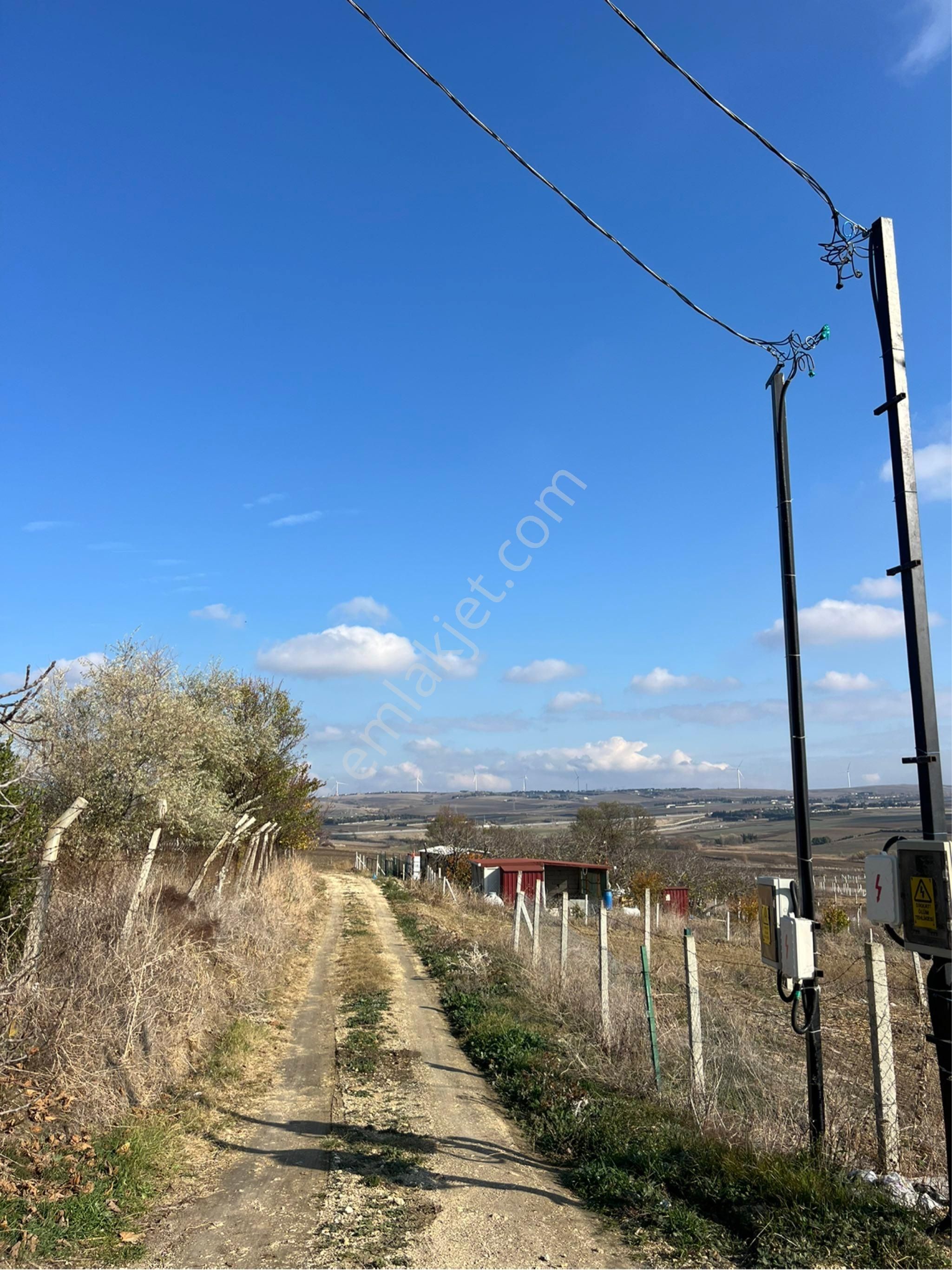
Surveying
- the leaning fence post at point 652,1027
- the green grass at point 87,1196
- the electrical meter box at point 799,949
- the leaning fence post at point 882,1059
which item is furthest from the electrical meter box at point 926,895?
the green grass at point 87,1196

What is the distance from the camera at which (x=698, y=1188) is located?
602 cm

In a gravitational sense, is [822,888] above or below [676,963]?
below

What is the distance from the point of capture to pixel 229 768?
2811 cm

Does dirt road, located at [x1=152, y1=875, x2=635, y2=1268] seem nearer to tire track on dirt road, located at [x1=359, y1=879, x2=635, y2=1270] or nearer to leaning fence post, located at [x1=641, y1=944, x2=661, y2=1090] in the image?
tire track on dirt road, located at [x1=359, y1=879, x2=635, y2=1270]

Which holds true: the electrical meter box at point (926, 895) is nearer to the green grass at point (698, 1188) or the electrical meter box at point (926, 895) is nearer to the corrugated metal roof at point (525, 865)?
the green grass at point (698, 1188)

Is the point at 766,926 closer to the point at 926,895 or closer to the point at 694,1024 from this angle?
the point at 694,1024

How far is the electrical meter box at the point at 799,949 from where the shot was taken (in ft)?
22.5

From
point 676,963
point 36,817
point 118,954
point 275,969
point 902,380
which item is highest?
point 902,380

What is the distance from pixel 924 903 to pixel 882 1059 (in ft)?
5.96

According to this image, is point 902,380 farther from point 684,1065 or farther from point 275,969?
point 275,969

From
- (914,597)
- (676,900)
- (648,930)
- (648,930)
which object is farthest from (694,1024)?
(676,900)

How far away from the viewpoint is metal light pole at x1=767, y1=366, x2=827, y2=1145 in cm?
667

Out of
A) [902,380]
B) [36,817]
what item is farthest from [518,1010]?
[902,380]

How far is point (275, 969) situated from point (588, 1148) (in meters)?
10.0
